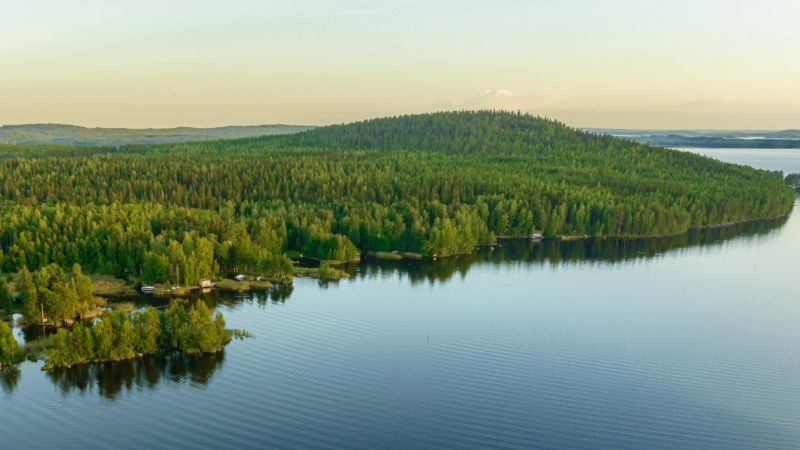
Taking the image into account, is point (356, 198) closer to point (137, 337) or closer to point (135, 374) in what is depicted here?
point (137, 337)

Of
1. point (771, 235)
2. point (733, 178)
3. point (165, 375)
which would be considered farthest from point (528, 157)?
point (165, 375)

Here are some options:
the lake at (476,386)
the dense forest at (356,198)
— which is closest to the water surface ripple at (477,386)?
the lake at (476,386)

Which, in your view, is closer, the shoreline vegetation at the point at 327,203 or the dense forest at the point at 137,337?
the dense forest at the point at 137,337

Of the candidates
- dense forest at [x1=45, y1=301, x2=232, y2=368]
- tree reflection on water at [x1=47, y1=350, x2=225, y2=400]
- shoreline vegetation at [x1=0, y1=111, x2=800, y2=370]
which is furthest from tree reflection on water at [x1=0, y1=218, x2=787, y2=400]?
shoreline vegetation at [x1=0, y1=111, x2=800, y2=370]

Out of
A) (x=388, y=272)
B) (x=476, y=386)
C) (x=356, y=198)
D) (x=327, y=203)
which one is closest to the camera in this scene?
(x=476, y=386)

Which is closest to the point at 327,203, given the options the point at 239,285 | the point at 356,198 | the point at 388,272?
the point at 356,198

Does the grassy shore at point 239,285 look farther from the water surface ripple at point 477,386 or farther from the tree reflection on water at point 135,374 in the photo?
the tree reflection on water at point 135,374

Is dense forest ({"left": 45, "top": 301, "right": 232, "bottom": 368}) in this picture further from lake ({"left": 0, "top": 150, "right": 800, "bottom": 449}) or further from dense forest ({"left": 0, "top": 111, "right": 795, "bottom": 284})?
dense forest ({"left": 0, "top": 111, "right": 795, "bottom": 284})
